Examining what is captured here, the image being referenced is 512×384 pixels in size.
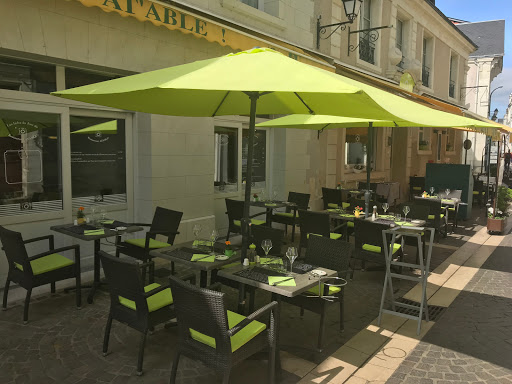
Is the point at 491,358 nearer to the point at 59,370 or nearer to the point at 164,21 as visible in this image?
the point at 59,370

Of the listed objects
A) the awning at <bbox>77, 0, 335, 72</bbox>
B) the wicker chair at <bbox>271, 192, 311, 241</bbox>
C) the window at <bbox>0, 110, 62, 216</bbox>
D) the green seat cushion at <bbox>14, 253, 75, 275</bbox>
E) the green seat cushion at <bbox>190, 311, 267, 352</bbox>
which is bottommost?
the green seat cushion at <bbox>190, 311, 267, 352</bbox>

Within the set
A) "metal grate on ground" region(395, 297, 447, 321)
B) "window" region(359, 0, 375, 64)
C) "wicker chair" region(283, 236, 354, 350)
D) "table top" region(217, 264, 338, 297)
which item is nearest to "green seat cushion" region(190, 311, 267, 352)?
"table top" region(217, 264, 338, 297)

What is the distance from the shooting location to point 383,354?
3943 mm

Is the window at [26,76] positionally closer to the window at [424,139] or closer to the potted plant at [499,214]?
the potted plant at [499,214]

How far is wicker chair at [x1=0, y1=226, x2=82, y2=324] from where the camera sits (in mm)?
4324

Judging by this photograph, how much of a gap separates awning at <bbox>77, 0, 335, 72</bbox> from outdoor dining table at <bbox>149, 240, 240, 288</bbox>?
10.5 feet

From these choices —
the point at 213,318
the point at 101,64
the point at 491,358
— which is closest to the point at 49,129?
the point at 101,64

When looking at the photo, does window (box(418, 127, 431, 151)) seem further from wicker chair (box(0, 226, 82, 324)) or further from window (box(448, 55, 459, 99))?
wicker chair (box(0, 226, 82, 324))

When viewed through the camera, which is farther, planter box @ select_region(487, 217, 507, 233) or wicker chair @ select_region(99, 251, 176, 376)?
planter box @ select_region(487, 217, 507, 233)

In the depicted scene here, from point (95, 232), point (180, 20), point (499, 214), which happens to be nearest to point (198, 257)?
point (95, 232)

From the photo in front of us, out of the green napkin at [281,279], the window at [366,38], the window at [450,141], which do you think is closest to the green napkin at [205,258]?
the green napkin at [281,279]

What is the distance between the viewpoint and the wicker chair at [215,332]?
2.79m

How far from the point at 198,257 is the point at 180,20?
3.86 m

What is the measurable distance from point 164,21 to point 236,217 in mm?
3556
